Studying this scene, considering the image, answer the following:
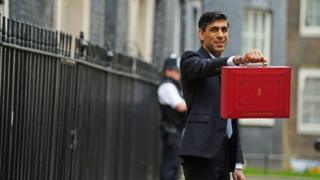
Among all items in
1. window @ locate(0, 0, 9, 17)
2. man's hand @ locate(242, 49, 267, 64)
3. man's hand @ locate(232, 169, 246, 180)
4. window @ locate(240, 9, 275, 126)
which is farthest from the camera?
window @ locate(240, 9, 275, 126)

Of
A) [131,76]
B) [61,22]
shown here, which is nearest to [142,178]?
[131,76]

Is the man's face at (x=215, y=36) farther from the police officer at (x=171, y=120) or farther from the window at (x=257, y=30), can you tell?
the window at (x=257, y=30)

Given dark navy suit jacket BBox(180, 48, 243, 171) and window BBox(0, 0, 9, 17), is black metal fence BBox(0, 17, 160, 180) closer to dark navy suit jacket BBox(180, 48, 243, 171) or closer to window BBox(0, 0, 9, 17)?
window BBox(0, 0, 9, 17)

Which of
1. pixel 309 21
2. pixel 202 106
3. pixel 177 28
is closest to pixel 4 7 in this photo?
pixel 202 106

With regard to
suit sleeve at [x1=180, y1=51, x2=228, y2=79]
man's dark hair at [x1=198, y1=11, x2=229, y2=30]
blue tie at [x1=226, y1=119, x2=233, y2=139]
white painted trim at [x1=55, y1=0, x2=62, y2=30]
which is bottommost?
blue tie at [x1=226, y1=119, x2=233, y2=139]

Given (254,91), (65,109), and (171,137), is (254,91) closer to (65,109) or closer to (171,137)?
(65,109)

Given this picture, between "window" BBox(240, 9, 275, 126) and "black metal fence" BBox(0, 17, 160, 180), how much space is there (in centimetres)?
1837

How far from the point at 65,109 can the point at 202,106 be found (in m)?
3.11

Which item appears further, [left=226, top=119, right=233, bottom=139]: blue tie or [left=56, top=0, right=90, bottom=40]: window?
[left=56, top=0, right=90, bottom=40]: window

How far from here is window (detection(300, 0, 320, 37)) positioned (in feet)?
137

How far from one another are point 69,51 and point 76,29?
14.3 feet

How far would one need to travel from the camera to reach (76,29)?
53.0 feet

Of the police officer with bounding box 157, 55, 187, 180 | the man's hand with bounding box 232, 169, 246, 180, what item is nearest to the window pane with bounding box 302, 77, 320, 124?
the police officer with bounding box 157, 55, 187, 180

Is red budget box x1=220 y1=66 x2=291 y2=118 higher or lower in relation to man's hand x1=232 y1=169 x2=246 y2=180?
higher
